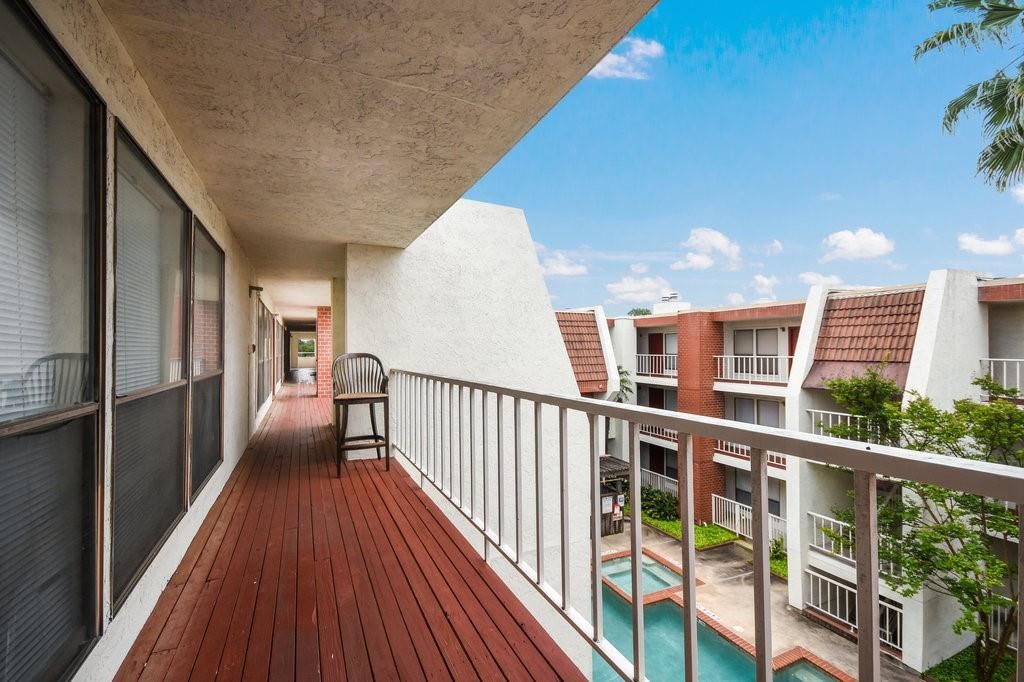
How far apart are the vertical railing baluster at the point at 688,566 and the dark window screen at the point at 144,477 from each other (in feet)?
5.68

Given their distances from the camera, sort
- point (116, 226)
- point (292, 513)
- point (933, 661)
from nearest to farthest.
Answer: point (116, 226) < point (292, 513) < point (933, 661)

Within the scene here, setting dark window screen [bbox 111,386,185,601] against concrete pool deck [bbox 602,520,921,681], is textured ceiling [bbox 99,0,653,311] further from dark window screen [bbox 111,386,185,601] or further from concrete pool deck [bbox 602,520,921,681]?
concrete pool deck [bbox 602,520,921,681]

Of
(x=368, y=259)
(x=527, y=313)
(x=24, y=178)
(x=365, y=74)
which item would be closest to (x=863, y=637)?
(x=24, y=178)

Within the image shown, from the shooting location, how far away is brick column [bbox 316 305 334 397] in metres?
10.3

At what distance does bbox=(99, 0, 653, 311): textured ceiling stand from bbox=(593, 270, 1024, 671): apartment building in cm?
422

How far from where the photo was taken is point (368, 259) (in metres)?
4.71

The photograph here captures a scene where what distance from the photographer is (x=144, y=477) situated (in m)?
1.85

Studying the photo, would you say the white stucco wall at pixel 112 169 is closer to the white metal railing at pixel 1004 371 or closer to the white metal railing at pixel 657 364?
the white metal railing at pixel 1004 371

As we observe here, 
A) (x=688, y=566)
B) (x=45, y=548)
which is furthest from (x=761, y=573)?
(x=45, y=548)

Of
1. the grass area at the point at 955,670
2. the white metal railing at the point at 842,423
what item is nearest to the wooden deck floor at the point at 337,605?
the white metal railing at the point at 842,423

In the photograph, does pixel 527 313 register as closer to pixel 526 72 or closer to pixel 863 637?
pixel 526 72

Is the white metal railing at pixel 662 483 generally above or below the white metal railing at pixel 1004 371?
below

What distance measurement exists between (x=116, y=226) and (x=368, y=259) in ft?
10.5

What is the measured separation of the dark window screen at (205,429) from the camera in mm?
2717
